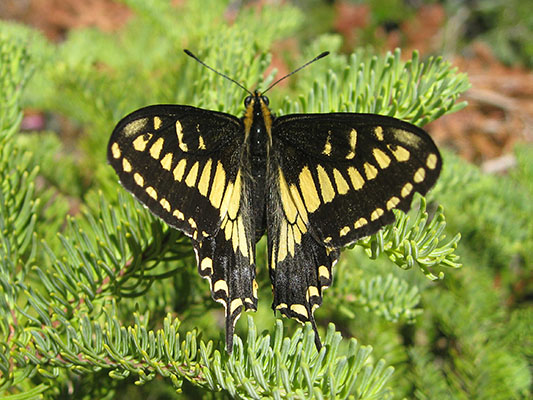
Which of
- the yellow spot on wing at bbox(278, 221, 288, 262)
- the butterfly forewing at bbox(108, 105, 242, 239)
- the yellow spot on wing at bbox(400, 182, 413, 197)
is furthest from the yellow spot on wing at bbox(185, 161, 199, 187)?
the yellow spot on wing at bbox(400, 182, 413, 197)

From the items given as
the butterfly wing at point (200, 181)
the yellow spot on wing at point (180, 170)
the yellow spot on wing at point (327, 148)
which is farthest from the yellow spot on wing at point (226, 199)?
the yellow spot on wing at point (327, 148)

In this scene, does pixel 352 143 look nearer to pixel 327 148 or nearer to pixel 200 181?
pixel 327 148

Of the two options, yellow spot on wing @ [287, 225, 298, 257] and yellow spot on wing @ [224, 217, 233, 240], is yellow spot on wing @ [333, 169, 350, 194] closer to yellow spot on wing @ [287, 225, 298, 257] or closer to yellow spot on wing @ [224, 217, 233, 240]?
yellow spot on wing @ [287, 225, 298, 257]

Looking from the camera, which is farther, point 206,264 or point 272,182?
point 272,182

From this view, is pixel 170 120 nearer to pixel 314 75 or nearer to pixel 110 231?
pixel 110 231

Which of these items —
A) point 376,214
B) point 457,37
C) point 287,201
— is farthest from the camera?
point 457,37

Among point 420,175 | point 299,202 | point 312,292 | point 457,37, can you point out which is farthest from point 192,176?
point 457,37

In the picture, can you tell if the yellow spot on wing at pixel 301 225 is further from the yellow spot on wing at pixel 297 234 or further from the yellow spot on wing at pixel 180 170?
the yellow spot on wing at pixel 180 170
